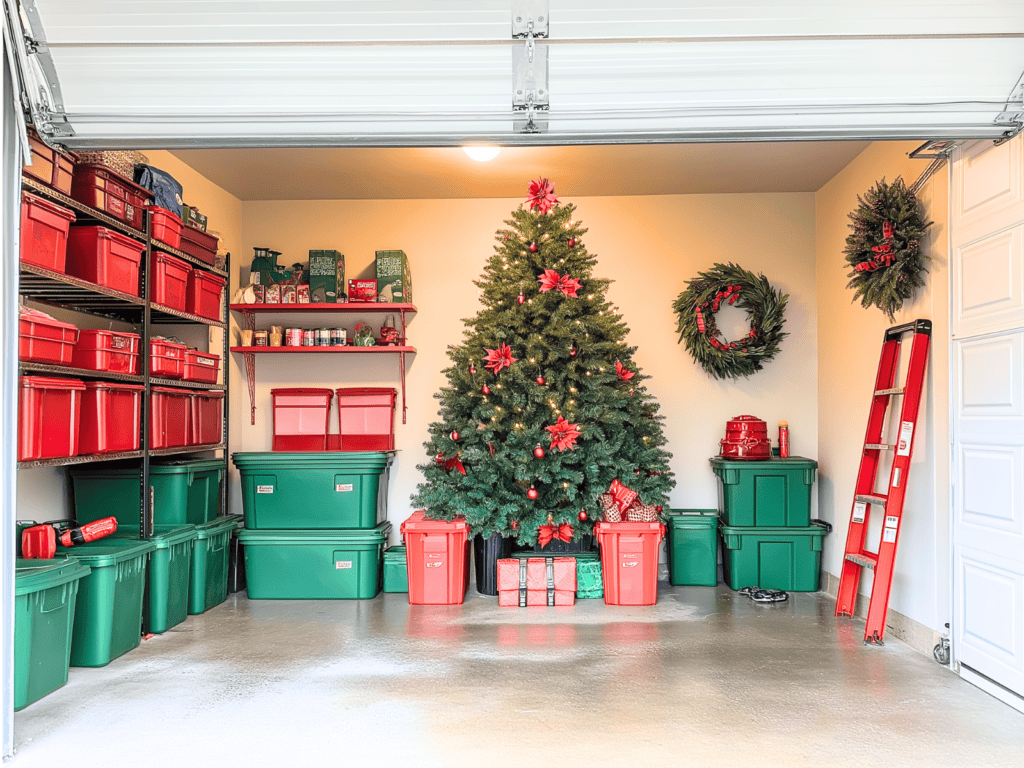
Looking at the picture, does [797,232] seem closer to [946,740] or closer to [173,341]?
[946,740]

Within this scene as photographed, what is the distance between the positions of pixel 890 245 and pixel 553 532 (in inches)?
106

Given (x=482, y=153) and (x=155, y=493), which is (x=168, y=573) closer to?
(x=155, y=493)

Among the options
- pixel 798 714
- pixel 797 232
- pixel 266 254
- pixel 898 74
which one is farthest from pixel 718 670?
pixel 266 254

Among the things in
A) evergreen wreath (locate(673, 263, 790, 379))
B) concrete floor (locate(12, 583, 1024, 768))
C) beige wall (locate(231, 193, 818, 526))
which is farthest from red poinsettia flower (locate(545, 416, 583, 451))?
evergreen wreath (locate(673, 263, 790, 379))

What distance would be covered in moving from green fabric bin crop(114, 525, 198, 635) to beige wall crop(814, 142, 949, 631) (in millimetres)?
4126

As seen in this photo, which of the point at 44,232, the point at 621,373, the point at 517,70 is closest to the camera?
the point at 517,70

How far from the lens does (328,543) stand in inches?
211

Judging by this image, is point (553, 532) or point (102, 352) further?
point (553, 532)

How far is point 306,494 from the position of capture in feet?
18.0

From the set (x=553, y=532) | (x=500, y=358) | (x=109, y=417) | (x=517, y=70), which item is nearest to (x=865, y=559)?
(x=553, y=532)

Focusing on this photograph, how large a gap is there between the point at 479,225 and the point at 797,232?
2.55m

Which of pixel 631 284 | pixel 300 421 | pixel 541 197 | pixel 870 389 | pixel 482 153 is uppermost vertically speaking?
pixel 482 153

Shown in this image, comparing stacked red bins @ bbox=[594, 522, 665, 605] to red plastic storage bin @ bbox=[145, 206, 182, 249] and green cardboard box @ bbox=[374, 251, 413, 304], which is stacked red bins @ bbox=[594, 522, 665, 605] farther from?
red plastic storage bin @ bbox=[145, 206, 182, 249]

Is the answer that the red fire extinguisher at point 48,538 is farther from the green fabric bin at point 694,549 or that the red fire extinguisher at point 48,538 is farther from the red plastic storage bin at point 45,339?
the green fabric bin at point 694,549
